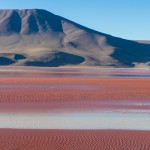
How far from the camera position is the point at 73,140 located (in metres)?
12.4

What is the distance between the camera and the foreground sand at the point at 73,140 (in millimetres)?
11438

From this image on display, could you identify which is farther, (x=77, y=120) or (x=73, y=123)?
(x=77, y=120)

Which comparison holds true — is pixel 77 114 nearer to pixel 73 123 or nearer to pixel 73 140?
pixel 73 123

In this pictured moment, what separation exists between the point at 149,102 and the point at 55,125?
9855mm

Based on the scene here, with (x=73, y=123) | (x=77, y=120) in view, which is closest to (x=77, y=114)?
(x=77, y=120)

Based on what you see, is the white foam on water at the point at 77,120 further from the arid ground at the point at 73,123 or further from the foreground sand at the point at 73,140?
the foreground sand at the point at 73,140

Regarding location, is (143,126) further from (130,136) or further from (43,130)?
(43,130)

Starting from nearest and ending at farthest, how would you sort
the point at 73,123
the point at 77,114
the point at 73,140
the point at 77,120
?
the point at 73,140 → the point at 73,123 → the point at 77,120 → the point at 77,114

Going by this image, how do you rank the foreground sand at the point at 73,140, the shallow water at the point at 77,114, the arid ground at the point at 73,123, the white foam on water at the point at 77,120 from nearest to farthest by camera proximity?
the foreground sand at the point at 73,140 → the arid ground at the point at 73,123 → the white foam on water at the point at 77,120 → the shallow water at the point at 77,114

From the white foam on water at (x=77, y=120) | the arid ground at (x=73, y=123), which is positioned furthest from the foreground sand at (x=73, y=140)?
the white foam on water at (x=77, y=120)

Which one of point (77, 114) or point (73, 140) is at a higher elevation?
point (77, 114)

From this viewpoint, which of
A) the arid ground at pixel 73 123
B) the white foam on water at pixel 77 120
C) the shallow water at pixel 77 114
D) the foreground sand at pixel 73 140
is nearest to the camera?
the foreground sand at pixel 73 140

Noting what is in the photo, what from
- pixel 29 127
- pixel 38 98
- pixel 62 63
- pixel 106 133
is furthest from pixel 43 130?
pixel 62 63

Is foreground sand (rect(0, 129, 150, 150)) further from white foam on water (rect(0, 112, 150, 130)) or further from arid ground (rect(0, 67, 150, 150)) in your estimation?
white foam on water (rect(0, 112, 150, 130))
